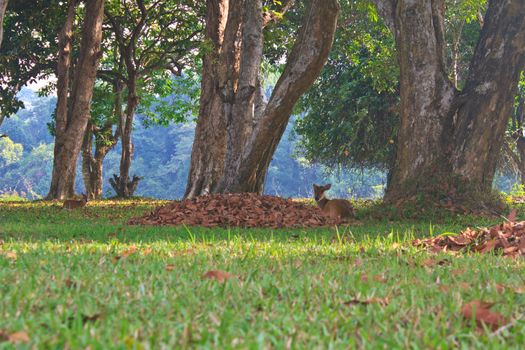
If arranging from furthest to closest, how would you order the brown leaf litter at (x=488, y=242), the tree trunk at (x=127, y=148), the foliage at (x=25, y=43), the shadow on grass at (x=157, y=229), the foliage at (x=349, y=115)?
the foliage at (x=349, y=115), the tree trunk at (x=127, y=148), the foliage at (x=25, y=43), the shadow on grass at (x=157, y=229), the brown leaf litter at (x=488, y=242)

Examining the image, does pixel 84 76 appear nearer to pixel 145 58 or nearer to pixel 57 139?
pixel 57 139

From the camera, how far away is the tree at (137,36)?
2562 centimetres

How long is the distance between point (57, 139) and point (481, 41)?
1330 centimetres

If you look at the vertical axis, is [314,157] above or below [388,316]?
above

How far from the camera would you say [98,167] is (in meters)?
29.5

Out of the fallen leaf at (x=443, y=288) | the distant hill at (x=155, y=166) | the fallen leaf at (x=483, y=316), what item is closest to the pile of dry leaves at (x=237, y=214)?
the fallen leaf at (x=443, y=288)

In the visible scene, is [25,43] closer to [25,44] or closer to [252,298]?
[25,44]

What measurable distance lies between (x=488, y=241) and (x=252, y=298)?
3.38 metres

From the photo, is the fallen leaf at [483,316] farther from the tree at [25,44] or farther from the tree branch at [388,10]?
the tree at [25,44]

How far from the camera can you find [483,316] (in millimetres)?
2645

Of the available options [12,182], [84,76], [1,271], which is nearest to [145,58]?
[84,76]

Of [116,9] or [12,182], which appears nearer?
[116,9]

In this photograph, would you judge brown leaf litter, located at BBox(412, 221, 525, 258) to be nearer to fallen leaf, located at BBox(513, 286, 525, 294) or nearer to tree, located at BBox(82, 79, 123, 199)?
fallen leaf, located at BBox(513, 286, 525, 294)

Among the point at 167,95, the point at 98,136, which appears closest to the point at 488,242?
the point at 98,136
